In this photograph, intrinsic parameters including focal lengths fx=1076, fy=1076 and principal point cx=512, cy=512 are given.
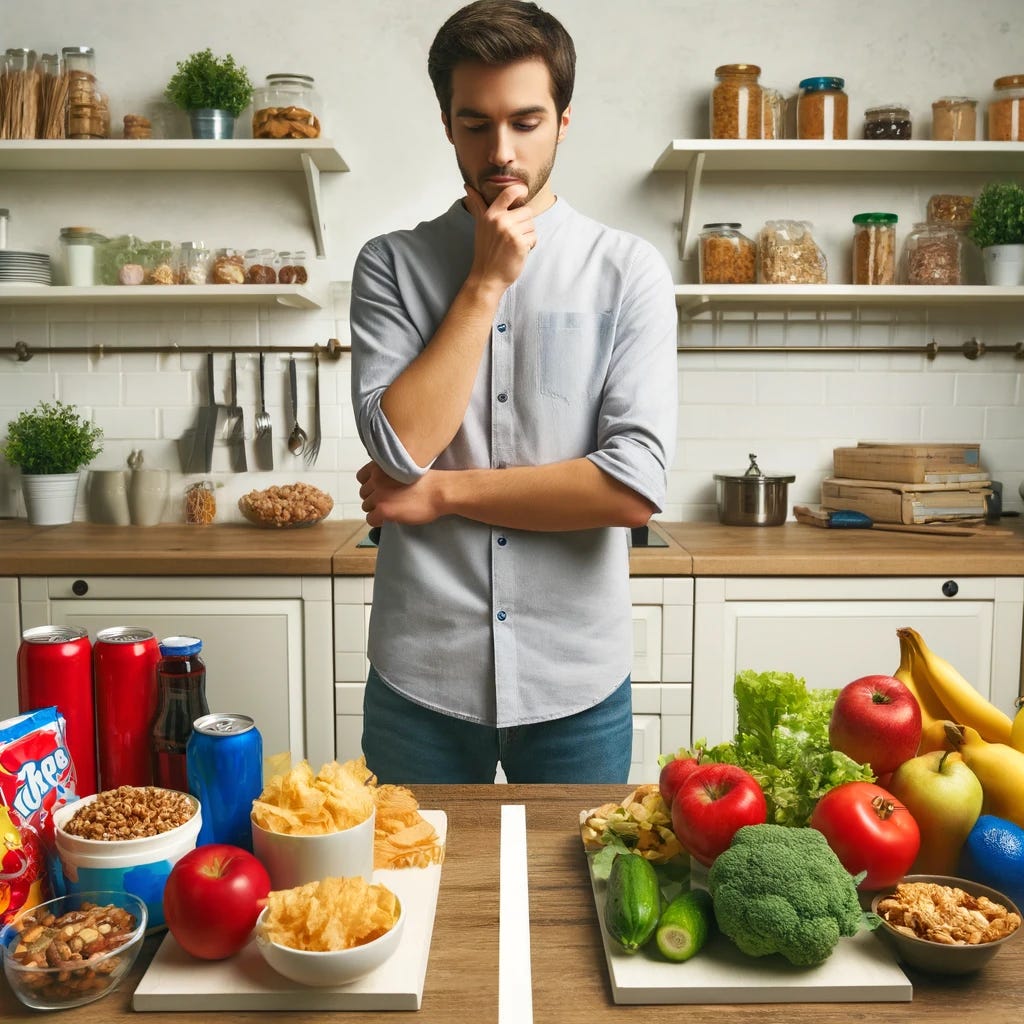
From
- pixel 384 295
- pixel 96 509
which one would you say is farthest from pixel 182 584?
pixel 384 295

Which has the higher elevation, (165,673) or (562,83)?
(562,83)

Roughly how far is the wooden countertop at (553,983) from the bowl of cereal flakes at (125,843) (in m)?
0.07

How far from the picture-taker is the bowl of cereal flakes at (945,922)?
865 mm

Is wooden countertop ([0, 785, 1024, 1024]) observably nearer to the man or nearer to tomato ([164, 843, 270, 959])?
tomato ([164, 843, 270, 959])

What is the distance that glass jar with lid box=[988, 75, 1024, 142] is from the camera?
10.0 feet

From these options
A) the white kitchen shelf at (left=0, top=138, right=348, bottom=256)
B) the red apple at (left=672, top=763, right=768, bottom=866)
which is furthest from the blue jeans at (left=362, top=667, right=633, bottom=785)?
the white kitchen shelf at (left=0, top=138, right=348, bottom=256)

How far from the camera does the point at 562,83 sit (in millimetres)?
1474

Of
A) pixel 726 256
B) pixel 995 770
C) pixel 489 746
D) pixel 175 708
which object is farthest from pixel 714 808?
pixel 726 256

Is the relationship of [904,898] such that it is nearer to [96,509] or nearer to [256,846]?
[256,846]

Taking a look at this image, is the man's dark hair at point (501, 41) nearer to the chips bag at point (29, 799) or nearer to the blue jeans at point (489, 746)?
the blue jeans at point (489, 746)

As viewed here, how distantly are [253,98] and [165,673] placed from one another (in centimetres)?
257

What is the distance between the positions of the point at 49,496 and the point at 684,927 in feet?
8.98

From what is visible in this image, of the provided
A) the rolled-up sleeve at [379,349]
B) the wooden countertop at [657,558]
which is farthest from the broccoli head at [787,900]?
the wooden countertop at [657,558]

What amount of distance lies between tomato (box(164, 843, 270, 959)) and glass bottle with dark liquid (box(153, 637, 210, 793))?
0.45 feet
